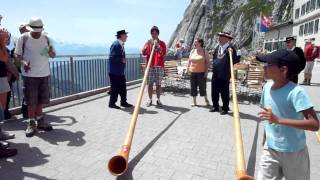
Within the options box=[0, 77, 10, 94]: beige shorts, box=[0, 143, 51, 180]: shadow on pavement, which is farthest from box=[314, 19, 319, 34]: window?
box=[0, 143, 51, 180]: shadow on pavement

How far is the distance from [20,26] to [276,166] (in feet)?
18.2

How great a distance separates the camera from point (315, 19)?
127ft

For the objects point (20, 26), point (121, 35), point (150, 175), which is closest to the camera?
point (150, 175)

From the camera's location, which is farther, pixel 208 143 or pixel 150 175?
pixel 208 143

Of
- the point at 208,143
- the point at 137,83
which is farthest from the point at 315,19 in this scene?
the point at 208,143

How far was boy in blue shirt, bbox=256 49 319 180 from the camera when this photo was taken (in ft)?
8.31

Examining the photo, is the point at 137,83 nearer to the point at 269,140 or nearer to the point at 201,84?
the point at 201,84

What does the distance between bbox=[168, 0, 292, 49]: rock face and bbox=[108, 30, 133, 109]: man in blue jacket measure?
57.7 metres

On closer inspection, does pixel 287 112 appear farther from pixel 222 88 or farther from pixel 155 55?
pixel 155 55

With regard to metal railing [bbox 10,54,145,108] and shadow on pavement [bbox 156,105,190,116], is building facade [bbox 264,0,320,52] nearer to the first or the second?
metal railing [bbox 10,54,145,108]

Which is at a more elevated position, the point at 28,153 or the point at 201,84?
the point at 201,84

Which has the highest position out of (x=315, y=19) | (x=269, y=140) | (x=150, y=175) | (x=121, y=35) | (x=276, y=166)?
(x=315, y=19)

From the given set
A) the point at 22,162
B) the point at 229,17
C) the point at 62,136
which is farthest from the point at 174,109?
the point at 229,17

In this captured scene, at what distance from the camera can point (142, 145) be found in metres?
5.36
